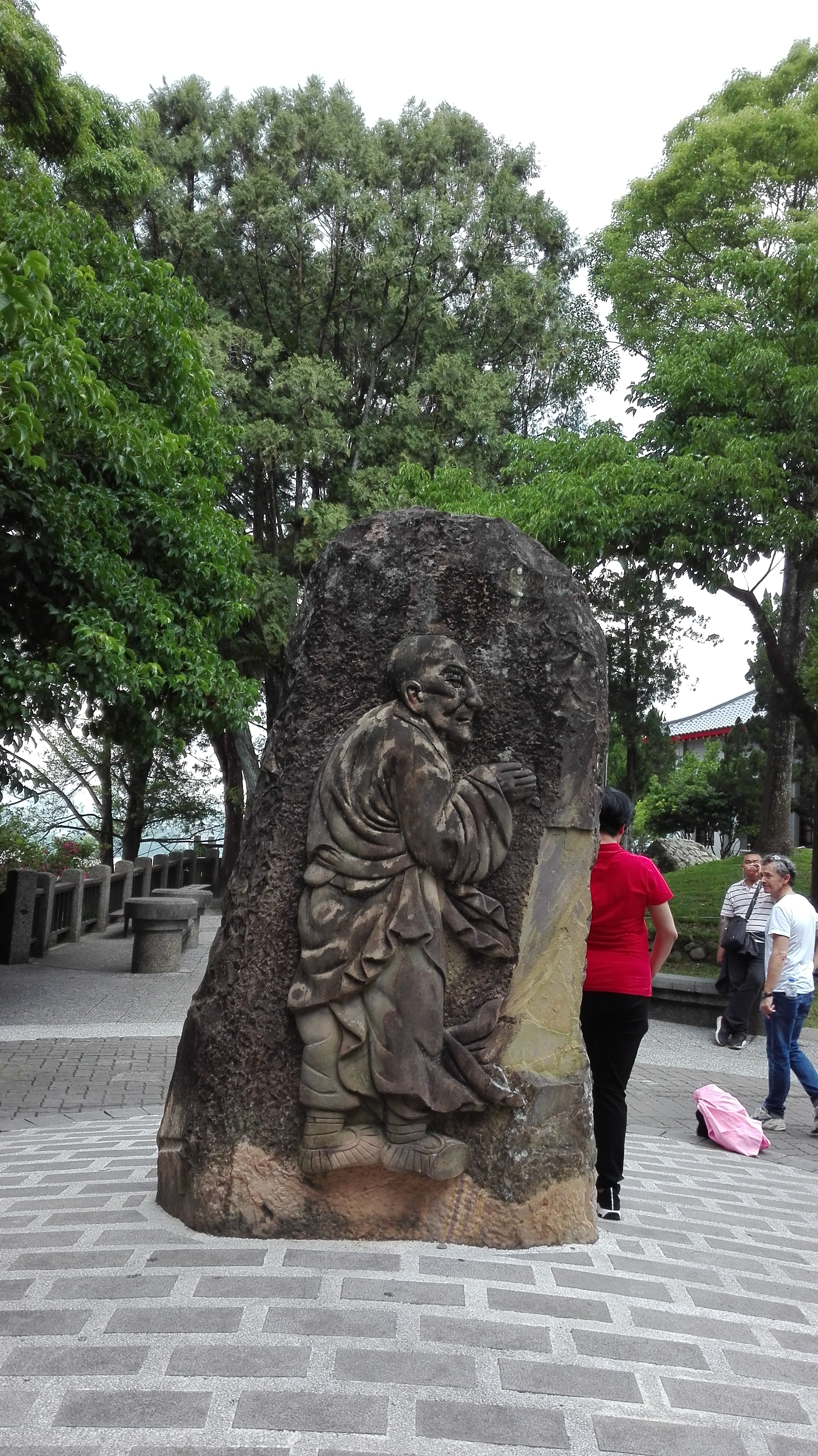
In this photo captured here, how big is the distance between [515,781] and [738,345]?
35.3ft

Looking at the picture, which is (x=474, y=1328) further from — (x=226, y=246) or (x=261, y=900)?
(x=226, y=246)

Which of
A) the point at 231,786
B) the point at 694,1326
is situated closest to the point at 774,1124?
the point at 694,1326

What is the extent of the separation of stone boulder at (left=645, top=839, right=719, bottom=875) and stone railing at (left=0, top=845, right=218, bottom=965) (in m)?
10.4

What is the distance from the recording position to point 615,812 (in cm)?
473

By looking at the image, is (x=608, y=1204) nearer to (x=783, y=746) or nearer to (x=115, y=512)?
(x=115, y=512)

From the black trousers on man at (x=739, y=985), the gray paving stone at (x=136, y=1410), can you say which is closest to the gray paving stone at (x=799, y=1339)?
the gray paving stone at (x=136, y=1410)

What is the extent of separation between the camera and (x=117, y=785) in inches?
1147

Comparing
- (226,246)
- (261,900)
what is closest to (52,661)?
(261,900)

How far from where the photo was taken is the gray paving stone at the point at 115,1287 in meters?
3.44

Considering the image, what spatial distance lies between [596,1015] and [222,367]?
16223 mm

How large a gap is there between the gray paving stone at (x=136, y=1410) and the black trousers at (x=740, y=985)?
7.77 metres

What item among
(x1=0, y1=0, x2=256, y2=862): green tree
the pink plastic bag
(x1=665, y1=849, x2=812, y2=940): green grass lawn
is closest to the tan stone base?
the pink plastic bag

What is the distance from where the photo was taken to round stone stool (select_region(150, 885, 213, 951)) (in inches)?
604

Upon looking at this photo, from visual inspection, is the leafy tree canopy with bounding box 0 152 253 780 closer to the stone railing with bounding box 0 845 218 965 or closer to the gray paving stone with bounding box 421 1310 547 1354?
the stone railing with bounding box 0 845 218 965
